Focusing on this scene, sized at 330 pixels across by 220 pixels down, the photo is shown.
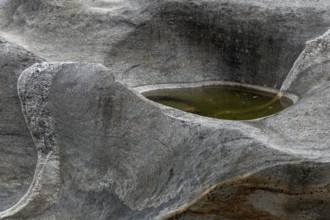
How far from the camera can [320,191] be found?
3.94 m

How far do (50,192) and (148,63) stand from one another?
1826 mm

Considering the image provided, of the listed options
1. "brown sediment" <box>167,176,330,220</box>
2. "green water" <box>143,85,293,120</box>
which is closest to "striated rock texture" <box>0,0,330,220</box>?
"brown sediment" <box>167,176,330,220</box>

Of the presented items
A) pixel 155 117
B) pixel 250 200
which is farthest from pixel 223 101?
pixel 250 200

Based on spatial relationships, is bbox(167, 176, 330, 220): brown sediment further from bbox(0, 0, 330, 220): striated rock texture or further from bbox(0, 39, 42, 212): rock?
bbox(0, 39, 42, 212): rock

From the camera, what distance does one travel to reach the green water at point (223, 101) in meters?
5.66

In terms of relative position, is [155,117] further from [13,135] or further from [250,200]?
[13,135]

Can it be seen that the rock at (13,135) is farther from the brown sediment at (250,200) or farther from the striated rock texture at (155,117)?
the brown sediment at (250,200)

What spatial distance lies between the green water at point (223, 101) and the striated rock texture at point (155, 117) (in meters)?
0.11

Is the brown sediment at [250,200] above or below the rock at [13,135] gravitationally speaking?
above

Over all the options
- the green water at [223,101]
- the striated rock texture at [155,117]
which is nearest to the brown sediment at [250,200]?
the striated rock texture at [155,117]

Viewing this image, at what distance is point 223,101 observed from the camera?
5930mm

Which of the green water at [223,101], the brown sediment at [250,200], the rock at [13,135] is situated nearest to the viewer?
the brown sediment at [250,200]

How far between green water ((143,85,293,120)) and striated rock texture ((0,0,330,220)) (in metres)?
0.11

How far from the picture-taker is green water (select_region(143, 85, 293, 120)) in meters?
5.66
